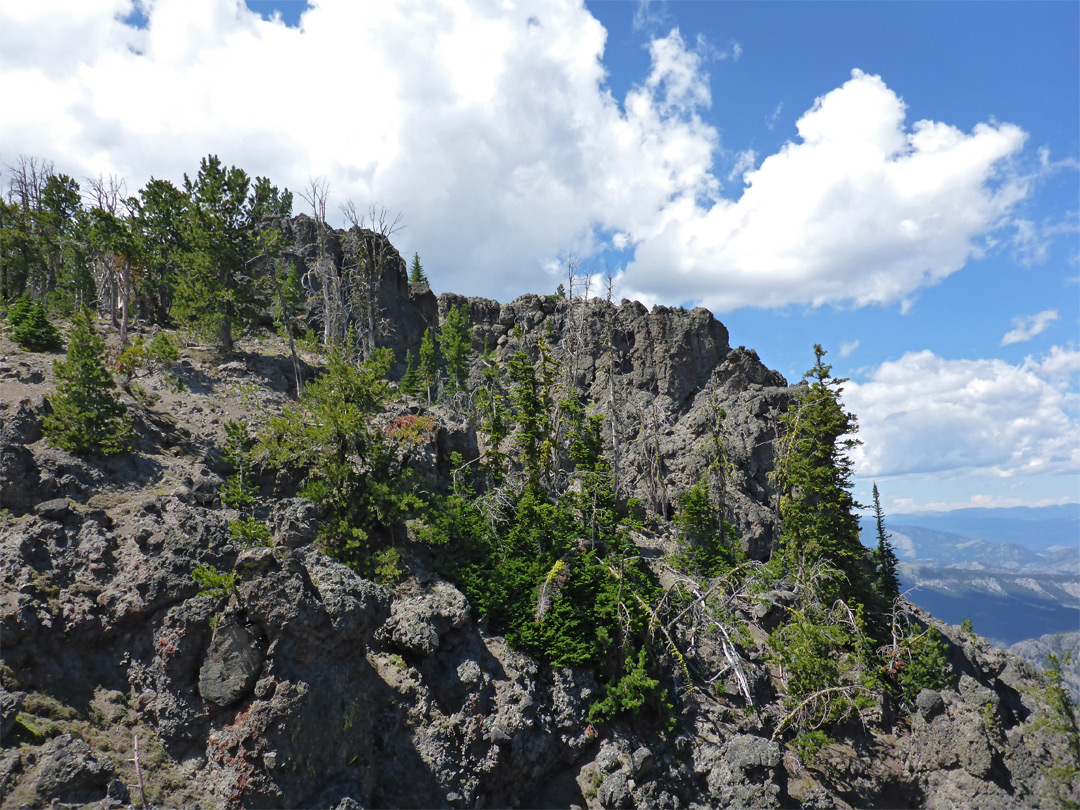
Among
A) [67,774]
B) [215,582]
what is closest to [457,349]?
[215,582]

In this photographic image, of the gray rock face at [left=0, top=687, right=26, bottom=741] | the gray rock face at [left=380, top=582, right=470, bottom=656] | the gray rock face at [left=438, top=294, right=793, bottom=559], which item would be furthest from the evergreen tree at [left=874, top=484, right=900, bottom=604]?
the gray rock face at [left=0, top=687, right=26, bottom=741]

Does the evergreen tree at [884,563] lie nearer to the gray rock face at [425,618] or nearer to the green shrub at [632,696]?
the green shrub at [632,696]

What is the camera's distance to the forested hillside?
14.2 meters

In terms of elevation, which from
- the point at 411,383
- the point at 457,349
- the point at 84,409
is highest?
the point at 457,349

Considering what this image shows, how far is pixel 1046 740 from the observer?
2284 centimetres

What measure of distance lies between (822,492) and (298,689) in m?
26.0

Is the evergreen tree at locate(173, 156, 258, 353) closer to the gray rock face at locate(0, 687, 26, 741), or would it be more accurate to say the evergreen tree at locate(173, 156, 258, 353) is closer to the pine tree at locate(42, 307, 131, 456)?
the pine tree at locate(42, 307, 131, 456)

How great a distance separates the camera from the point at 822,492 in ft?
92.4

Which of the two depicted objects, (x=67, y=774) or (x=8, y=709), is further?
(x=8, y=709)

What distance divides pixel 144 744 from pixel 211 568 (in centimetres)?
441

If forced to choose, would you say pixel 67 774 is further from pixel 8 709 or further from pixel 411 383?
pixel 411 383

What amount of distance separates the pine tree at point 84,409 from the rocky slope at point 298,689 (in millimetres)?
699

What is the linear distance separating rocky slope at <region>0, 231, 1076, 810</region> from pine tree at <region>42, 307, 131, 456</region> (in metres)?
0.70

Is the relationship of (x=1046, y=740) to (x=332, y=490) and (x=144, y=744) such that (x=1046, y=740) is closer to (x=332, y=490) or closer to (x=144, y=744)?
(x=332, y=490)
